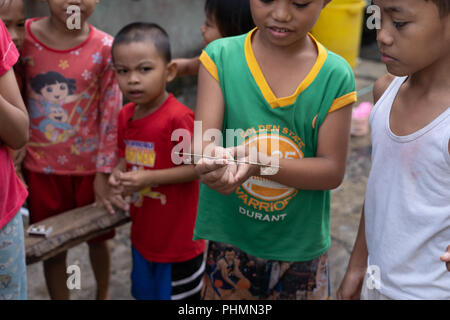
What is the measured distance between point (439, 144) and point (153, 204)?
1.21 metres

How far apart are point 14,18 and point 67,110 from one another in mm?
431

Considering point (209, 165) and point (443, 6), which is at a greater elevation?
point (443, 6)

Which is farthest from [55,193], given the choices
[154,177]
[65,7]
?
[65,7]

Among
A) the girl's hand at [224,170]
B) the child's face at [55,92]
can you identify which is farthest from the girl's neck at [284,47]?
the child's face at [55,92]

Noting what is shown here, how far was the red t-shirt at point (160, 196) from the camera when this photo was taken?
2.04 meters

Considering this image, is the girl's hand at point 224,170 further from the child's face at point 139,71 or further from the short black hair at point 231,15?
the short black hair at point 231,15

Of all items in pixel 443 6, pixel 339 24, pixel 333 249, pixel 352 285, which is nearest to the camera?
pixel 443 6

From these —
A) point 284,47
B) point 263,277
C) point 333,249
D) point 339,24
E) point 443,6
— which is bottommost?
point 333,249

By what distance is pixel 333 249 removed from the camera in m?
3.17

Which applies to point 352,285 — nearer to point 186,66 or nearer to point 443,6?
point 443,6

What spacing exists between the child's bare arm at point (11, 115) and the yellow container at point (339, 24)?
476 centimetres

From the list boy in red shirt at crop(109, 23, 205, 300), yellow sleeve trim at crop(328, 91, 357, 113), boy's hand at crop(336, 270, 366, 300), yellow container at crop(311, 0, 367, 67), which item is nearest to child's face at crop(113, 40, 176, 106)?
boy in red shirt at crop(109, 23, 205, 300)

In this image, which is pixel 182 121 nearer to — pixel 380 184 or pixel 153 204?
pixel 153 204
